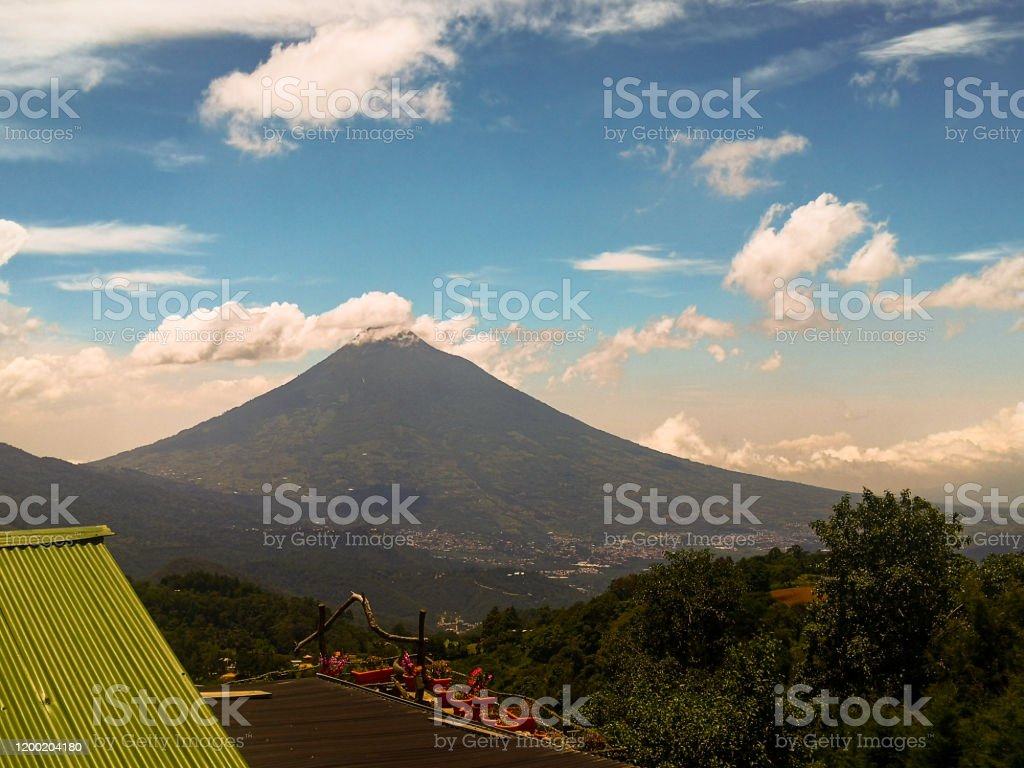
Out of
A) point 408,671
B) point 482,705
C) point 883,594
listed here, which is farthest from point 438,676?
point 883,594

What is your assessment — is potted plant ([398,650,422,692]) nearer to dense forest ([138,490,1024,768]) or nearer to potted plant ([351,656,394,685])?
potted plant ([351,656,394,685])

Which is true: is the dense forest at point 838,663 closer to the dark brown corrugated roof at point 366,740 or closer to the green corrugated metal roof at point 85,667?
the dark brown corrugated roof at point 366,740

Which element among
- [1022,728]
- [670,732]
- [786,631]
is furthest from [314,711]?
[786,631]

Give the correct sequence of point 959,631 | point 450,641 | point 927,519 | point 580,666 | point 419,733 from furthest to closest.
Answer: point 450,641
point 580,666
point 927,519
point 959,631
point 419,733

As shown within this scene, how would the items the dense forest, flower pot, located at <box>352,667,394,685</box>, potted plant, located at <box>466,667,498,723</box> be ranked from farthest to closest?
the dense forest < flower pot, located at <box>352,667,394,685</box> < potted plant, located at <box>466,667,498,723</box>

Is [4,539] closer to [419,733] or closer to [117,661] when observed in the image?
[117,661]

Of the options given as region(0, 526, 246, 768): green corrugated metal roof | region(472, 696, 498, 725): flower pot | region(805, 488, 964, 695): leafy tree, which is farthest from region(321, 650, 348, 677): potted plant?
region(805, 488, 964, 695): leafy tree

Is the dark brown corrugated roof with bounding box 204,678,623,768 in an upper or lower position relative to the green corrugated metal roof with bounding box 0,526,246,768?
lower

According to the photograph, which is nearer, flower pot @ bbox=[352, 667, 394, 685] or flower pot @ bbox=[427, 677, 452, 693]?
flower pot @ bbox=[427, 677, 452, 693]

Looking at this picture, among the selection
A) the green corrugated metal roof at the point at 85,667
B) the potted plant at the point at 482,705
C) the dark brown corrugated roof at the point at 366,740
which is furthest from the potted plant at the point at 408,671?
the green corrugated metal roof at the point at 85,667
